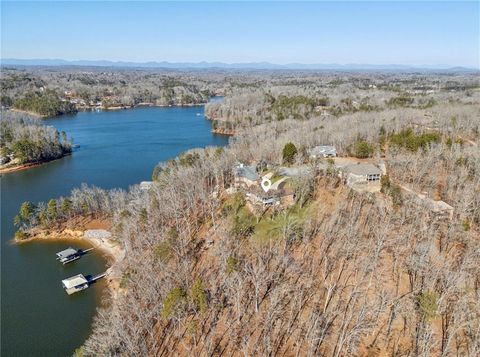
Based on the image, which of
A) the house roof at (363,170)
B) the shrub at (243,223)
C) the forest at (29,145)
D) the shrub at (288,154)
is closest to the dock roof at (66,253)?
the shrub at (243,223)

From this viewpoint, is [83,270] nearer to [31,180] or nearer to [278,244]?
[278,244]

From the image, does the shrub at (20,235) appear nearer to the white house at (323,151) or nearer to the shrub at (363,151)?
the white house at (323,151)

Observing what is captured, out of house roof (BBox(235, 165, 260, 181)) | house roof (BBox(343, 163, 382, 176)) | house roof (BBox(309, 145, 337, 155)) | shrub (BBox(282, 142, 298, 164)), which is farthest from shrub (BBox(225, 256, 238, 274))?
house roof (BBox(309, 145, 337, 155))

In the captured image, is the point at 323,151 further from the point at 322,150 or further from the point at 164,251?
the point at 164,251

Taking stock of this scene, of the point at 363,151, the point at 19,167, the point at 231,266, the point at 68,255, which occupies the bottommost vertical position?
the point at 68,255

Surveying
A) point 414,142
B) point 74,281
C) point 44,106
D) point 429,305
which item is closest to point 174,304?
point 74,281

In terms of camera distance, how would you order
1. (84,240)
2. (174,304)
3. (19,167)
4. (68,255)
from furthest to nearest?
(19,167)
(84,240)
(68,255)
(174,304)

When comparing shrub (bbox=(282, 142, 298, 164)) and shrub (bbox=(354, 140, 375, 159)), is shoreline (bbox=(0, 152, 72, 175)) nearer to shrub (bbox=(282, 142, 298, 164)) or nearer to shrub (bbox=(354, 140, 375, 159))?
shrub (bbox=(282, 142, 298, 164))
